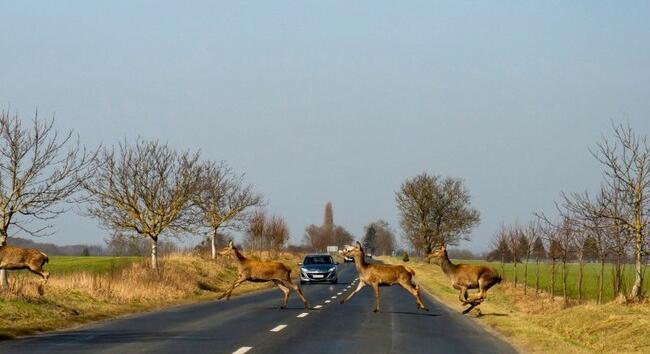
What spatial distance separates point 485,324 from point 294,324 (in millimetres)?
5126

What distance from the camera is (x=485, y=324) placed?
843 inches

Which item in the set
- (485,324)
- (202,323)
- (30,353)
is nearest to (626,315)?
(485,324)

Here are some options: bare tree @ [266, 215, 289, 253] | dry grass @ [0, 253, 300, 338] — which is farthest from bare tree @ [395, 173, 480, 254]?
dry grass @ [0, 253, 300, 338]

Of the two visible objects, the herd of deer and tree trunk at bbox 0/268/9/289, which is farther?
tree trunk at bbox 0/268/9/289

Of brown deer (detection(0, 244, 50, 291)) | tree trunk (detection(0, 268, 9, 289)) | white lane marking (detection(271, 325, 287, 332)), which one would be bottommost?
white lane marking (detection(271, 325, 287, 332))

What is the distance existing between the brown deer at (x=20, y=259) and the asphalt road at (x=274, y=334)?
2.88 m

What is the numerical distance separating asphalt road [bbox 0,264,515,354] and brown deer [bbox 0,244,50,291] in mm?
2876

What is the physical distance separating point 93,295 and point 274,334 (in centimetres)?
1110

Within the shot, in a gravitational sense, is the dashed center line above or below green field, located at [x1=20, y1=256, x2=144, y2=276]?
above

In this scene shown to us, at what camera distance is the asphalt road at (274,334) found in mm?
14133

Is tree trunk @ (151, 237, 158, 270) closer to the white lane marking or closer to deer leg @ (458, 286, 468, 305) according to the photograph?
deer leg @ (458, 286, 468, 305)

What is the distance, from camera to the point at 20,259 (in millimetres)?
21953

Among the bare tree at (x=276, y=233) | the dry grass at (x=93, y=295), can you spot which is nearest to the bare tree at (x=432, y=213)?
the bare tree at (x=276, y=233)

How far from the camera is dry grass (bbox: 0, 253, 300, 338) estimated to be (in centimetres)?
1947
